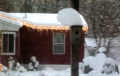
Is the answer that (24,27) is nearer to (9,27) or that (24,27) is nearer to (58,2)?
(9,27)

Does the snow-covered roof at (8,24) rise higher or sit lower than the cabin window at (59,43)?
higher

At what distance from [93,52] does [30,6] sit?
16041 mm

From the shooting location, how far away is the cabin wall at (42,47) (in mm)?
19594

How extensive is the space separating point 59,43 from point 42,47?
48.0 inches

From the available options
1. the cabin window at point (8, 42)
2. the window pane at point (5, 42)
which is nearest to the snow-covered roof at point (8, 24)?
the cabin window at point (8, 42)

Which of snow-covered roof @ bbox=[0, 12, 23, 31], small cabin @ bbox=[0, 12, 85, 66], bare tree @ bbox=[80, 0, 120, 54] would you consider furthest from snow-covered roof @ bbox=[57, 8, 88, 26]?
bare tree @ bbox=[80, 0, 120, 54]

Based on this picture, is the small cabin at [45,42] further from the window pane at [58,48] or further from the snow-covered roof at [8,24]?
the snow-covered roof at [8,24]

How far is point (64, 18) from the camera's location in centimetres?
700

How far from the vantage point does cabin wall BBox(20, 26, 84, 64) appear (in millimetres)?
19594

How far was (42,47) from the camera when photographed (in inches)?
774

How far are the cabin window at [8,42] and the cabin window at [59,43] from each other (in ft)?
9.60

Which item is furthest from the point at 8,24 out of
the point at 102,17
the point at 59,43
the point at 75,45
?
→ the point at 102,17

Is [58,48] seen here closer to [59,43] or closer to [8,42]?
[59,43]

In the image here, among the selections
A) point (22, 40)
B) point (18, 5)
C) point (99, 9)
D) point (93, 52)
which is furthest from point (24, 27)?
point (18, 5)
